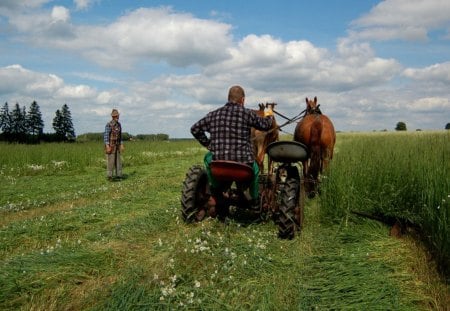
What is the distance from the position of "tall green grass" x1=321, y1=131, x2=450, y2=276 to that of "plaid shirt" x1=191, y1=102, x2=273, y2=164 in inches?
63.6

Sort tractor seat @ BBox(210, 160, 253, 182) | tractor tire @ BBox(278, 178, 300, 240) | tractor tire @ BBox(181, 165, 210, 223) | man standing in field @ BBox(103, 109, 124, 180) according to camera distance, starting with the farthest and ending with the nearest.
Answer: man standing in field @ BBox(103, 109, 124, 180) < tractor tire @ BBox(181, 165, 210, 223) < tractor tire @ BBox(278, 178, 300, 240) < tractor seat @ BBox(210, 160, 253, 182)

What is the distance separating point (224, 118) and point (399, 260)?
9.14 ft

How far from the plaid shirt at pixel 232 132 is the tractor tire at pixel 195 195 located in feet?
2.07

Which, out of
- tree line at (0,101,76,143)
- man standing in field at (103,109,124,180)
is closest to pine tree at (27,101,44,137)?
tree line at (0,101,76,143)

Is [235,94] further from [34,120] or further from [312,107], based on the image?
[34,120]

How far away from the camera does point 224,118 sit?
5801 millimetres

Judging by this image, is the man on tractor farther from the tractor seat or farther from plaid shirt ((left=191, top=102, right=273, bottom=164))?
the tractor seat

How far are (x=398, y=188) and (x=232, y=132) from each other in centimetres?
255

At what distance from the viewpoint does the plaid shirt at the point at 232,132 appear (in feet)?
18.9

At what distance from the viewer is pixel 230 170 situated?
5531 millimetres

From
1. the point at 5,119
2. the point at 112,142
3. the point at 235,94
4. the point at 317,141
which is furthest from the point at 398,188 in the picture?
the point at 5,119

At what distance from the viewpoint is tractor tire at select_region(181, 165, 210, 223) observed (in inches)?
245

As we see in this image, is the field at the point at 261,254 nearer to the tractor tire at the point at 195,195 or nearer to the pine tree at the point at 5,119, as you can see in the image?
the tractor tire at the point at 195,195

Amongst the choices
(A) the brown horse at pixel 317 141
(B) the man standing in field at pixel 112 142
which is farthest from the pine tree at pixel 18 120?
(A) the brown horse at pixel 317 141
